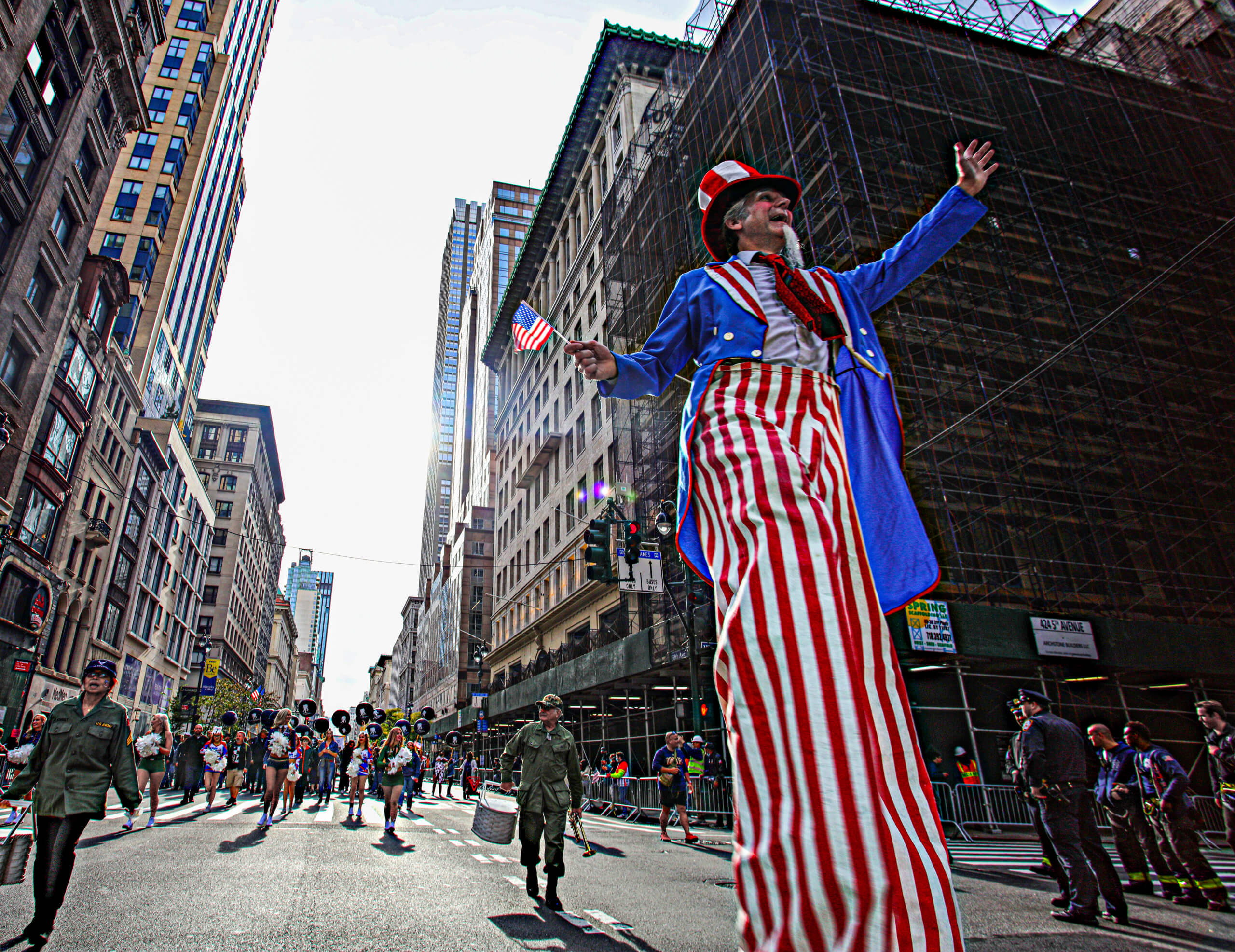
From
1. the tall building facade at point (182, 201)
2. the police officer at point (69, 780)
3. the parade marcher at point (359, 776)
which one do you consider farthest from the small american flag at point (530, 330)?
the tall building facade at point (182, 201)

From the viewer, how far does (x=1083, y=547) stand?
19703 mm

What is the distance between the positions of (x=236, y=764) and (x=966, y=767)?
19.7m

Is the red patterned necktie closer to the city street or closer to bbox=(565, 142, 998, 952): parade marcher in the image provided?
bbox=(565, 142, 998, 952): parade marcher

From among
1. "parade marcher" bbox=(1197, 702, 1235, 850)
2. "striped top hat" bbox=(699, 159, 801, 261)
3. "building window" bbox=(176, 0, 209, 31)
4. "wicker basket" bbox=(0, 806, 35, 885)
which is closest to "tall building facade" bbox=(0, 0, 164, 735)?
"wicker basket" bbox=(0, 806, 35, 885)

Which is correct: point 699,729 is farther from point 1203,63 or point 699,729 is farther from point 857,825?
point 1203,63

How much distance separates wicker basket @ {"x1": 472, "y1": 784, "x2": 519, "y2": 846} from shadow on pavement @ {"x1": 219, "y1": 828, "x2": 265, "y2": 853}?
339 centimetres

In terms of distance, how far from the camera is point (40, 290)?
28375mm

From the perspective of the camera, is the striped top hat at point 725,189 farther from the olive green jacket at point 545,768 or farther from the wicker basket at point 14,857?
the olive green jacket at point 545,768

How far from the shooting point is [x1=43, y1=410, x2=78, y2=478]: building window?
29.9 metres

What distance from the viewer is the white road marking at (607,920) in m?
5.18

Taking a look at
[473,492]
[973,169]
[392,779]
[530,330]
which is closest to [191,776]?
[392,779]

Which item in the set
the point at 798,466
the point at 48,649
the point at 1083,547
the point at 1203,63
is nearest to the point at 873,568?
the point at 798,466

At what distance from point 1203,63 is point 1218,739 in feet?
98.8

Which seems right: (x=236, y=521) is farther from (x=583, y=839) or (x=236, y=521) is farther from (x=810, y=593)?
(x=810, y=593)
